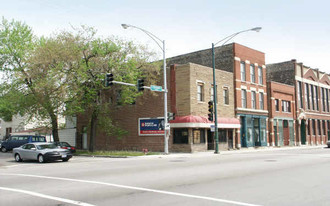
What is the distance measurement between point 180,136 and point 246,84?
1263 centimetres

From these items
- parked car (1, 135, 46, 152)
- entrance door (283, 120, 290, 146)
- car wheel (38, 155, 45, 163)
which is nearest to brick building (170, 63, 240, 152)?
car wheel (38, 155, 45, 163)

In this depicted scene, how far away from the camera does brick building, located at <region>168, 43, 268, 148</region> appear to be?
37.9 meters

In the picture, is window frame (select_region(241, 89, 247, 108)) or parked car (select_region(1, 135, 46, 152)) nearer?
parked car (select_region(1, 135, 46, 152))

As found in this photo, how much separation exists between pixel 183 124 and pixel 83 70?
1022cm

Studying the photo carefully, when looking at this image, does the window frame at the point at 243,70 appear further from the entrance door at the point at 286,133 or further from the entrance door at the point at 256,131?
the entrance door at the point at 286,133

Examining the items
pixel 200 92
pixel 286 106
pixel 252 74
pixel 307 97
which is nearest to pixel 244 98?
pixel 252 74

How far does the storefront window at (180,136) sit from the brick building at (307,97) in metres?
24.8

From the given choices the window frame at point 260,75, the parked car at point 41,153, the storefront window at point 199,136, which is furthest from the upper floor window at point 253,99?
the parked car at point 41,153

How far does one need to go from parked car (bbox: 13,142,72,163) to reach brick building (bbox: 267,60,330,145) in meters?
37.5

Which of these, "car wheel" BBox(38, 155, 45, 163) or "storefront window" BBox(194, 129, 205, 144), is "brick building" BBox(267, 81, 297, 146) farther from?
"car wheel" BBox(38, 155, 45, 163)

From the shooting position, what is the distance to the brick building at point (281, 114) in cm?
4331

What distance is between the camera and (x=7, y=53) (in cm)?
3400

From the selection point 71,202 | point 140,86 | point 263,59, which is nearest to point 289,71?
point 263,59

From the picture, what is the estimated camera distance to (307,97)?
5156 cm
